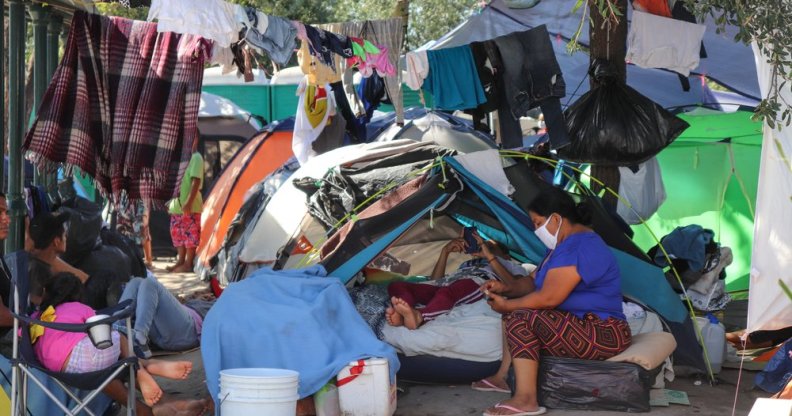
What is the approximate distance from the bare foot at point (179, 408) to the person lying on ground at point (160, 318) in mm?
772

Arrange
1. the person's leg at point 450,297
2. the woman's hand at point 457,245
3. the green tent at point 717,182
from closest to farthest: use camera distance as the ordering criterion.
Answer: the person's leg at point 450,297
the woman's hand at point 457,245
the green tent at point 717,182

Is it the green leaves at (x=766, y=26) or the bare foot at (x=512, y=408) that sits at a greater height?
the green leaves at (x=766, y=26)

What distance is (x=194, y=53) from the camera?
540cm

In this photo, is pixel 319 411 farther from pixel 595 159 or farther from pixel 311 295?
pixel 595 159

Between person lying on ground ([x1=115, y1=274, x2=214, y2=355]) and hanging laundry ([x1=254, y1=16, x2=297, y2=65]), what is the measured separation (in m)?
1.64

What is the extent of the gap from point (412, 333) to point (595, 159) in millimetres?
2104

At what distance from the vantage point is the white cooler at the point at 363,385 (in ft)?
17.0

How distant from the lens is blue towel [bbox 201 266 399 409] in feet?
17.2

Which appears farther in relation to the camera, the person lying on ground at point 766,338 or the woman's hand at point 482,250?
the person lying on ground at point 766,338

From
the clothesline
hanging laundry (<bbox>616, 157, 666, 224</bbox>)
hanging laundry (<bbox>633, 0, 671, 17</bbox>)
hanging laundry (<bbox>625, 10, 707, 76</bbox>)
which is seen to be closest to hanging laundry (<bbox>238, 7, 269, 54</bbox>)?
the clothesline

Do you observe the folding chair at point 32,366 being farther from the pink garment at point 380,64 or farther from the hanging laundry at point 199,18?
the pink garment at point 380,64

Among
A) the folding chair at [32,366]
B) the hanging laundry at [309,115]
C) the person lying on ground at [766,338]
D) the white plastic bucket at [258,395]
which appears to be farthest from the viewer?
the hanging laundry at [309,115]

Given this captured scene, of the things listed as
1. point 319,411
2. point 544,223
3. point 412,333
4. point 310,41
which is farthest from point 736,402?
point 310,41

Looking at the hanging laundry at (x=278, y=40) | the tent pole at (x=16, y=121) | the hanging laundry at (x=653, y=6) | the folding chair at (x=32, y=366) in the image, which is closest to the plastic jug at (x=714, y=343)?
the hanging laundry at (x=653, y=6)
